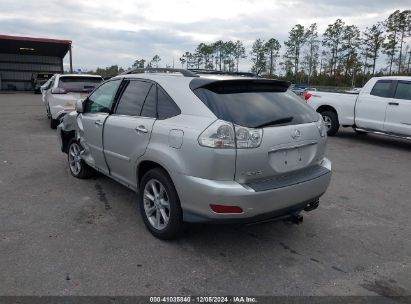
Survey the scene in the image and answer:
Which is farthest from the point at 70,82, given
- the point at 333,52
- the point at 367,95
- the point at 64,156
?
the point at 333,52

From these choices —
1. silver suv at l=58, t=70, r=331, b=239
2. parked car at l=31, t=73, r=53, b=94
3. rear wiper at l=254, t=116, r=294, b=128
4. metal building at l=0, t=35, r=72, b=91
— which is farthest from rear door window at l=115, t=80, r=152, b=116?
metal building at l=0, t=35, r=72, b=91

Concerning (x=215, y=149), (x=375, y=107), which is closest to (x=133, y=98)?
(x=215, y=149)

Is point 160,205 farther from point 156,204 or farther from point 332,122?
point 332,122

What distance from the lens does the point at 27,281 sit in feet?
10.1

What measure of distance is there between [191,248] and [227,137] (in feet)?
4.04

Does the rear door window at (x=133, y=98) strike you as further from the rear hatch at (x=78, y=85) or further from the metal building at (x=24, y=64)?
the metal building at (x=24, y=64)

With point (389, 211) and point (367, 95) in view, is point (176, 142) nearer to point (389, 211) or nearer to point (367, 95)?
point (389, 211)

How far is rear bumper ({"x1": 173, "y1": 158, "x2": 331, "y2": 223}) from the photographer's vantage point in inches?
125

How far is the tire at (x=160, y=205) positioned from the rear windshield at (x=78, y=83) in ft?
24.2

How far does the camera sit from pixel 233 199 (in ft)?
10.4

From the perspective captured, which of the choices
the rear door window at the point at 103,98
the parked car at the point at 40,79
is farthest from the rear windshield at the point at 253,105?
the parked car at the point at 40,79

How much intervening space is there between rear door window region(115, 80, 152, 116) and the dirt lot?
1240 mm

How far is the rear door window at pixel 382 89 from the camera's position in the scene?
30.2 feet

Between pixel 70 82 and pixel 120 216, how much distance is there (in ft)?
24.1
